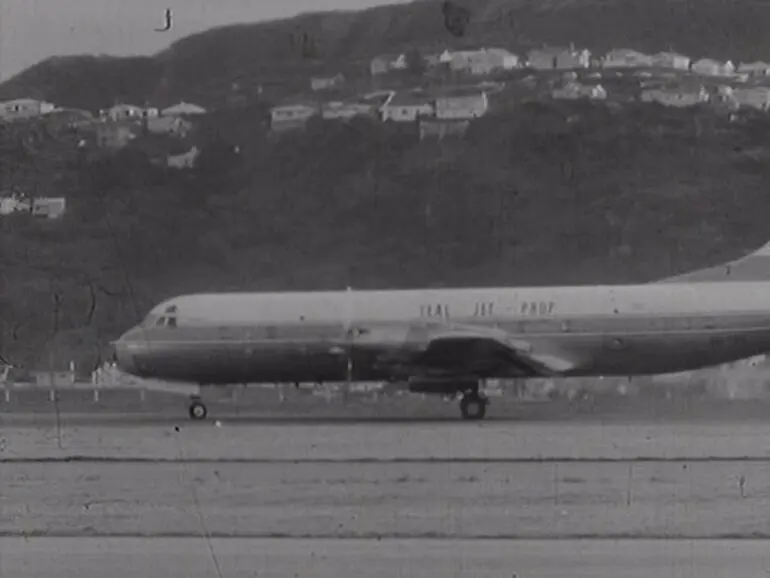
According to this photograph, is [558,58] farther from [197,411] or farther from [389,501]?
[197,411]

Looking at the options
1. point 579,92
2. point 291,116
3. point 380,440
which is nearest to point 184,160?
point 291,116

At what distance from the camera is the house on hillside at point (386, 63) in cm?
1310

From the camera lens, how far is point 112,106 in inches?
527

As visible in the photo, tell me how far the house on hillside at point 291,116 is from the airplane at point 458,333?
2604 millimetres

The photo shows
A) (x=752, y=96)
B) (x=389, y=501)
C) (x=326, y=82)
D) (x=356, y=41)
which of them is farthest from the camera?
(x=752, y=96)

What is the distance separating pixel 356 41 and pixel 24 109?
3305 mm

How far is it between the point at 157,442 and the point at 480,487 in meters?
5.47

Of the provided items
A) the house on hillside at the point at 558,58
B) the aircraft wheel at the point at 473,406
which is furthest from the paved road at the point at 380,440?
the house on hillside at the point at 558,58

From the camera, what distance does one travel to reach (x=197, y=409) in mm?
17578

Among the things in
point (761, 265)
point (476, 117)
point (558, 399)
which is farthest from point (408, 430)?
point (761, 265)

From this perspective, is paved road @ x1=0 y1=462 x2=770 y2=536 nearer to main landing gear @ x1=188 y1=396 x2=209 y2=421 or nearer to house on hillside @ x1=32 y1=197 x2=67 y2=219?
house on hillside @ x1=32 y1=197 x2=67 y2=219

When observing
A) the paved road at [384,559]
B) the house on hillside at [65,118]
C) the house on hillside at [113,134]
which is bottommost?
the paved road at [384,559]

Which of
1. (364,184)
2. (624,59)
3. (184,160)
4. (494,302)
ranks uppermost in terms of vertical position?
(624,59)

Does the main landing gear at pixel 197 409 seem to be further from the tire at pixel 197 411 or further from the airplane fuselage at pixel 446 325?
the airplane fuselage at pixel 446 325
